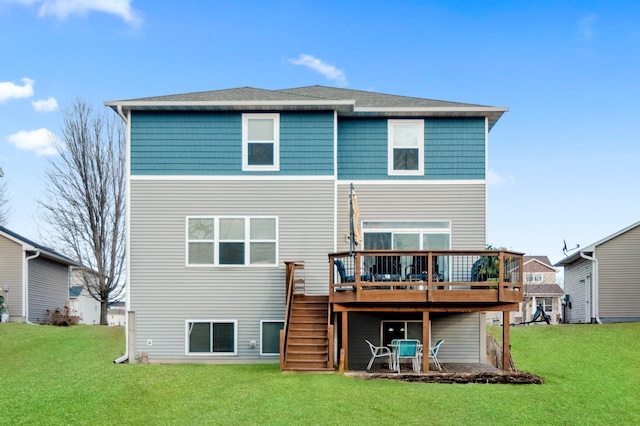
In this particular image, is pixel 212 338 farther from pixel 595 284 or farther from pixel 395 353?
pixel 595 284

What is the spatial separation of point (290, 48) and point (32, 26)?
9.64m

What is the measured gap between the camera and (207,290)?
56.1 feet

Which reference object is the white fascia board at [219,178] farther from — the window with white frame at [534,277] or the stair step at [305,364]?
the window with white frame at [534,277]

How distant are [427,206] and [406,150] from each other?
1511 millimetres

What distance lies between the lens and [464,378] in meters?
14.3

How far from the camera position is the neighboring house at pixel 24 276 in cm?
2575

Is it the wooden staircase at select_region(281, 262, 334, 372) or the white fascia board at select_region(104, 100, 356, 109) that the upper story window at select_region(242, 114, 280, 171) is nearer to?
the white fascia board at select_region(104, 100, 356, 109)

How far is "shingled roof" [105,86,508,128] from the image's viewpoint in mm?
16828

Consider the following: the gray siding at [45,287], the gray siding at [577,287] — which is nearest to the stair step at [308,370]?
the gray siding at [45,287]

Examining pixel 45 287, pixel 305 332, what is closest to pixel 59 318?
pixel 45 287

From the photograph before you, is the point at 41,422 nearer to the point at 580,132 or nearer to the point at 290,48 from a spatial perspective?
the point at 290,48

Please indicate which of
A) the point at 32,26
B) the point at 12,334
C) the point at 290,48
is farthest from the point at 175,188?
the point at 32,26

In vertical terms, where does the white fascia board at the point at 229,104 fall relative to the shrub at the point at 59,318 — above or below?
above

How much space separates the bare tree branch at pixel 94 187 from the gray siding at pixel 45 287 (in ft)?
5.33
